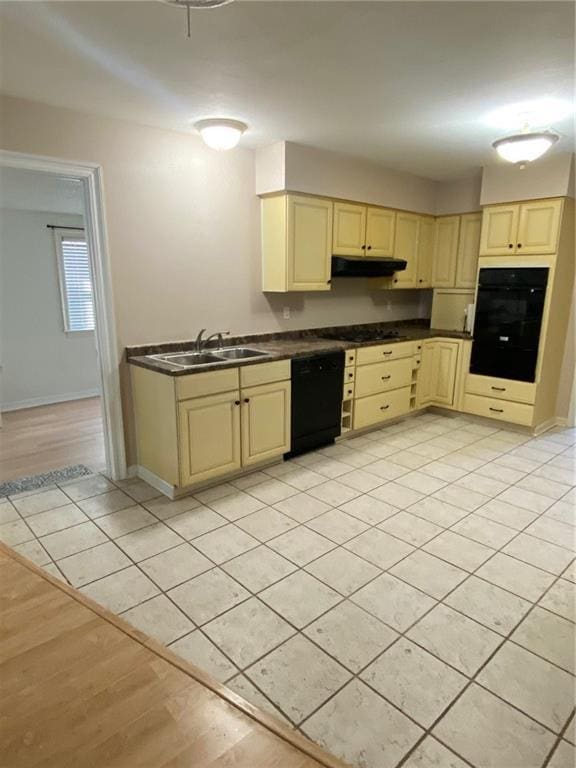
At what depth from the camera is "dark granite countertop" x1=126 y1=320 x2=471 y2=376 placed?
3.07 m

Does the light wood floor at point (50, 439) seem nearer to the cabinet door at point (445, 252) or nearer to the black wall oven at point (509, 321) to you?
→ the black wall oven at point (509, 321)

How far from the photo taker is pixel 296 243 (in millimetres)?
3805

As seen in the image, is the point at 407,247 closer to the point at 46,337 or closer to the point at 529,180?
the point at 529,180

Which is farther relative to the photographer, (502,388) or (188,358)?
(502,388)

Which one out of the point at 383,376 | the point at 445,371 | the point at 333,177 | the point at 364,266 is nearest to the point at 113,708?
the point at 383,376

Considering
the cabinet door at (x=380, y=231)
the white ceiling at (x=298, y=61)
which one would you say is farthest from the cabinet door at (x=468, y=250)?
the white ceiling at (x=298, y=61)

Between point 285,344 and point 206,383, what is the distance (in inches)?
46.4

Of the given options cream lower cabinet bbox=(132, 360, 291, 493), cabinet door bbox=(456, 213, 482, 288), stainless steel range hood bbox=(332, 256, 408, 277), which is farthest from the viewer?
cabinet door bbox=(456, 213, 482, 288)

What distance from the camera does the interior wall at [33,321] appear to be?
5.21 metres

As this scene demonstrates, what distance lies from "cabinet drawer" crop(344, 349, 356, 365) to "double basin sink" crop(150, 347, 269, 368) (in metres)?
0.80

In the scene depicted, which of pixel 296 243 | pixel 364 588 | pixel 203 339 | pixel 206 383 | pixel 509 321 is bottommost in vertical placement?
pixel 364 588

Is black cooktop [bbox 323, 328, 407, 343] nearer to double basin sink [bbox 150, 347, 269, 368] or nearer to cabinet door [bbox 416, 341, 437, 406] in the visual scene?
cabinet door [bbox 416, 341, 437, 406]

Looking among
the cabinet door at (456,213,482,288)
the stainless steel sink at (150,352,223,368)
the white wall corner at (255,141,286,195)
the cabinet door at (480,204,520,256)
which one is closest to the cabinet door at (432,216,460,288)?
the cabinet door at (456,213,482,288)

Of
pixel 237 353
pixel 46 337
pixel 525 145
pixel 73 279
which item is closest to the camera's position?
pixel 525 145
